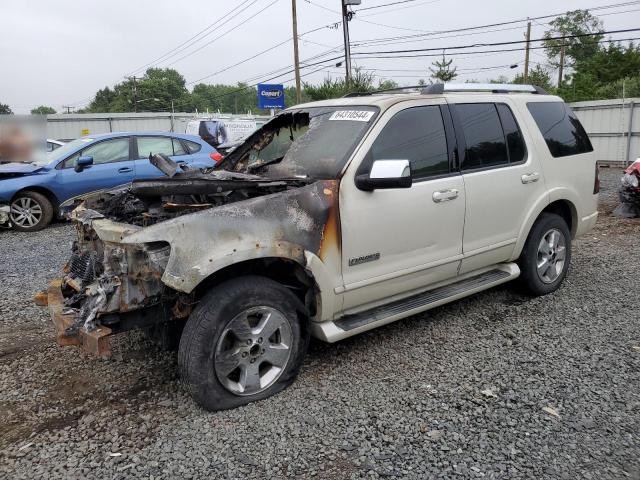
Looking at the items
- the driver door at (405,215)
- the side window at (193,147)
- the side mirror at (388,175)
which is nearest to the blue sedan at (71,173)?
the side window at (193,147)

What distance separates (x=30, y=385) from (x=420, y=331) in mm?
2924

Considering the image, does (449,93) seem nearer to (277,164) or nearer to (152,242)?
(277,164)

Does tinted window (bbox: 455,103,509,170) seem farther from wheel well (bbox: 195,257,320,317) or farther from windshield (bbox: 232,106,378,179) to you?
wheel well (bbox: 195,257,320,317)

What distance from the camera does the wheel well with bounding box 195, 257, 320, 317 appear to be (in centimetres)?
327

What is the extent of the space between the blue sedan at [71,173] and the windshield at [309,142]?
15.7 feet

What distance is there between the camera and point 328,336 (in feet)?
11.5

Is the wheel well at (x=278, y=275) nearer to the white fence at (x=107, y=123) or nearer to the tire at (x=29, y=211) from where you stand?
the tire at (x=29, y=211)

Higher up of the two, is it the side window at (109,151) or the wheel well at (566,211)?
the side window at (109,151)

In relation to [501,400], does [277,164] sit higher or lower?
higher

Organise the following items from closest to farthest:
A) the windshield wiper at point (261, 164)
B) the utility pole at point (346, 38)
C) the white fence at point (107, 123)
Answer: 1. the windshield wiper at point (261, 164)
2. the utility pole at point (346, 38)
3. the white fence at point (107, 123)

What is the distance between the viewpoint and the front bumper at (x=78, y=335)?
291 cm

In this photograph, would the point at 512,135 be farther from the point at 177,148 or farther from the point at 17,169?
the point at 17,169

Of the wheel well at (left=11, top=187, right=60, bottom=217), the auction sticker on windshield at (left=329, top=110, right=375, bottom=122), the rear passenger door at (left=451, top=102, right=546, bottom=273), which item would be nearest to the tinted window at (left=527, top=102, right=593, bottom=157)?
the rear passenger door at (left=451, top=102, right=546, bottom=273)

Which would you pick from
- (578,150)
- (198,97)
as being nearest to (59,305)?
(578,150)
